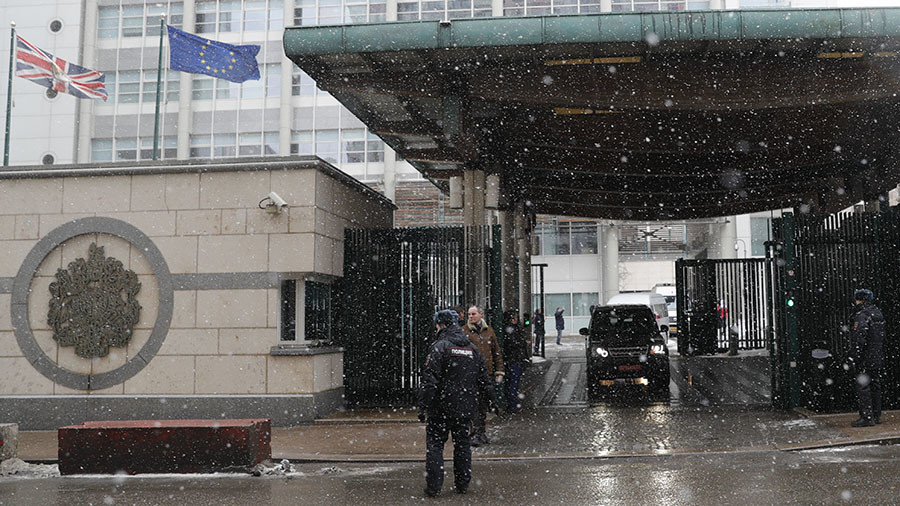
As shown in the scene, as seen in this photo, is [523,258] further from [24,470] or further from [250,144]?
[250,144]

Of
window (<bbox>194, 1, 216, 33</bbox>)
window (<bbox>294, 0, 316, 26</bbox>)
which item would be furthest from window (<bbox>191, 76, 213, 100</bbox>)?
window (<bbox>294, 0, 316, 26</bbox>)

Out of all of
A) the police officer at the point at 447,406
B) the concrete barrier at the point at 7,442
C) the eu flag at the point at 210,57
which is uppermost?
the eu flag at the point at 210,57

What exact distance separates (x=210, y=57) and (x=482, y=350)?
11.1 metres

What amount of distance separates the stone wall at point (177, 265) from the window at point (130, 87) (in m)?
30.2

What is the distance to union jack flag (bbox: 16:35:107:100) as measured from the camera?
2041 centimetres

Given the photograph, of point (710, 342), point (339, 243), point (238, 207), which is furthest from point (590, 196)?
point (238, 207)

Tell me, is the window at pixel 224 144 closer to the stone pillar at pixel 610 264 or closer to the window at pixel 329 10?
the window at pixel 329 10

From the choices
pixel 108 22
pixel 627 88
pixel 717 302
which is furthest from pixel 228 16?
pixel 627 88

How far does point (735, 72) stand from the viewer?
43.5 feet

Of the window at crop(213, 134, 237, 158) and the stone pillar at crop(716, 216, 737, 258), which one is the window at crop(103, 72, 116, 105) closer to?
the window at crop(213, 134, 237, 158)

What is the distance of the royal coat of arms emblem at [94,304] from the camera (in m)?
13.8

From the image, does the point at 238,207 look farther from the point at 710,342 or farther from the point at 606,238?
the point at 606,238

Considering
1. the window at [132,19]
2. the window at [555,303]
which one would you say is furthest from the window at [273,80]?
the window at [555,303]

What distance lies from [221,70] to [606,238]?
3085cm
